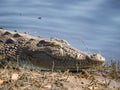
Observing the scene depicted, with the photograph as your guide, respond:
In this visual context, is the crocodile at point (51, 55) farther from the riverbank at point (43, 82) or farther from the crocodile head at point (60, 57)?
the riverbank at point (43, 82)

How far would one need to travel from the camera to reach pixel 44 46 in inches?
307

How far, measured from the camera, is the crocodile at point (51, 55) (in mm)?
7680

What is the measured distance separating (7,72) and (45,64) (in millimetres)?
1799

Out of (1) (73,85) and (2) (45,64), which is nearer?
(1) (73,85)

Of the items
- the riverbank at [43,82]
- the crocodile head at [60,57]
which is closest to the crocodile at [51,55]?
the crocodile head at [60,57]

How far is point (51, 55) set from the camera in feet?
25.2

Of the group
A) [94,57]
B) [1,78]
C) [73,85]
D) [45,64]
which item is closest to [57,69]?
[45,64]

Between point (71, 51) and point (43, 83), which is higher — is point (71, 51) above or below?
above

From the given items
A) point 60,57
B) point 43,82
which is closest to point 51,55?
point 60,57

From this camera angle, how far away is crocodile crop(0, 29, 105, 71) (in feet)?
25.2

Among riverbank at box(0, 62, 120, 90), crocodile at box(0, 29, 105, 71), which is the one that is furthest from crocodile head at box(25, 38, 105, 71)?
riverbank at box(0, 62, 120, 90)

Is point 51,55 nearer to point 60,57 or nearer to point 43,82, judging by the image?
point 60,57

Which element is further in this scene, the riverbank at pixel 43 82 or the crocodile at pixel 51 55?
the crocodile at pixel 51 55

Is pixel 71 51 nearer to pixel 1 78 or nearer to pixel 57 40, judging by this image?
pixel 57 40
